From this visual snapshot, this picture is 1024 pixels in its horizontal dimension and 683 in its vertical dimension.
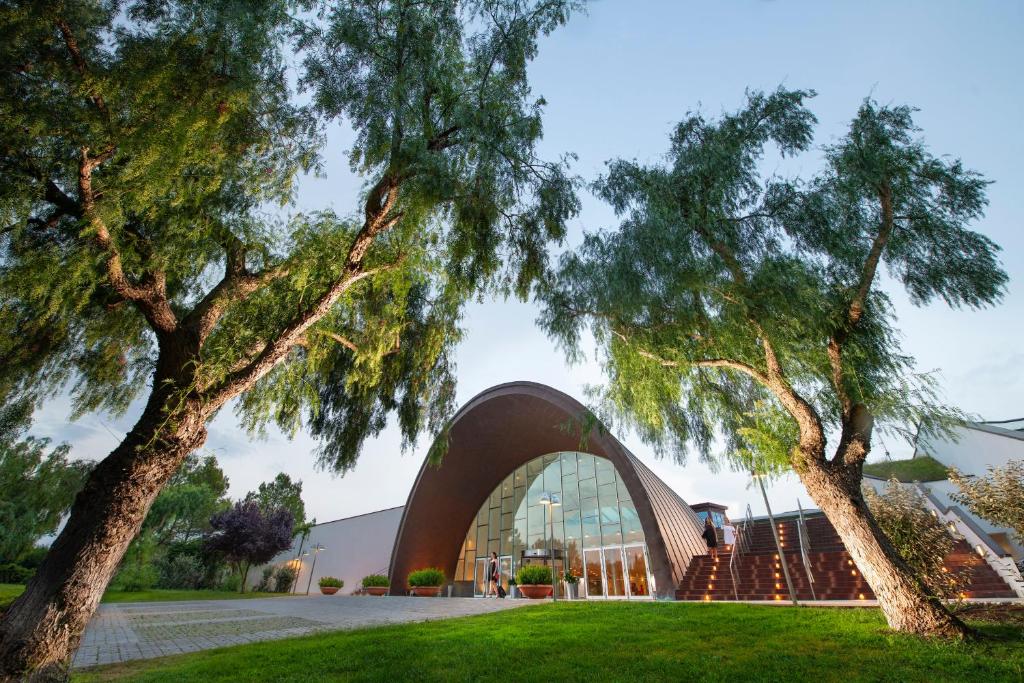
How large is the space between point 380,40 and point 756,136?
6.83 meters

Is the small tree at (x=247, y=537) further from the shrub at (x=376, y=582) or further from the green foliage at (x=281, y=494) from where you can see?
the green foliage at (x=281, y=494)

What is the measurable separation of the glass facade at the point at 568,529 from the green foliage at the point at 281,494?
127 ft

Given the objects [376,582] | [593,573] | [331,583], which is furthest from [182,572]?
[593,573]

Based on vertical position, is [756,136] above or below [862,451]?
above

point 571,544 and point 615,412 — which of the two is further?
point 571,544

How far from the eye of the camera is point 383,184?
6258 millimetres

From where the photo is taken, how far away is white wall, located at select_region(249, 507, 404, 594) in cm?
2562

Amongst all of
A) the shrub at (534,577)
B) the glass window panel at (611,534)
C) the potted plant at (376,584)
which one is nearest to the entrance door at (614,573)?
the glass window panel at (611,534)

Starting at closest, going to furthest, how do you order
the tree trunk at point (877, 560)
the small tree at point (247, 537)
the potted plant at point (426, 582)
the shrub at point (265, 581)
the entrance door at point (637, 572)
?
the tree trunk at point (877, 560) < the entrance door at point (637, 572) < the potted plant at point (426, 582) < the small tree at point (247, 537) < the shrub at point (265, 581)

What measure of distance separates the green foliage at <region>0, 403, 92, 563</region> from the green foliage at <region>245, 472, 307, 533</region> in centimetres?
3158

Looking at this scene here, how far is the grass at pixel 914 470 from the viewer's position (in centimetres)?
2178

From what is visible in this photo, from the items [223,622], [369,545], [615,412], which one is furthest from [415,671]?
[369,545]

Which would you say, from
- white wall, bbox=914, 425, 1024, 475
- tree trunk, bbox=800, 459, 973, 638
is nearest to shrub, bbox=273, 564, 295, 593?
tree trunk, bbox=800, 459, 973, 638

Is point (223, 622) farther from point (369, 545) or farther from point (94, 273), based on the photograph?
point (369, 545)
